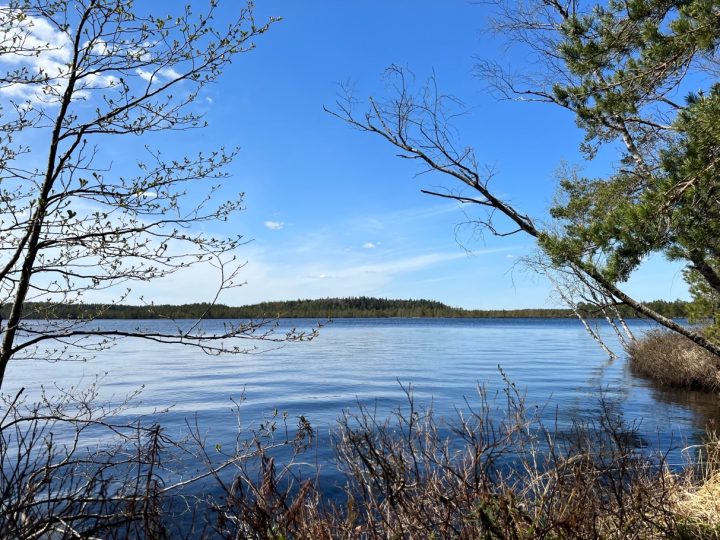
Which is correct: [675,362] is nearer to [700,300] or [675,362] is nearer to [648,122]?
[700,300]

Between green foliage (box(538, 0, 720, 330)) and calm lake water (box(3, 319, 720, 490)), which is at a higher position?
green foliage (box(538, 0, 720, 330))

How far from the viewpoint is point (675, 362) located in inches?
827

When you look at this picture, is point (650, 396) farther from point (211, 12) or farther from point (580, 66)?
point (211, 12)

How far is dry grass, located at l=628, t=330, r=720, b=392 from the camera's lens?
18844 mm

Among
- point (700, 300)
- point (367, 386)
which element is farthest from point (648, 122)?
point (367, 386)

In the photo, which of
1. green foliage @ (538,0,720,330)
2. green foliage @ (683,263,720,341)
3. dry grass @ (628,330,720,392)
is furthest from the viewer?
dry grass @ (628,330,720,392)

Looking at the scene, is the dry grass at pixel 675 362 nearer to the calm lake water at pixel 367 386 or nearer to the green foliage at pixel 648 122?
the calm lake water at pixel 367 386

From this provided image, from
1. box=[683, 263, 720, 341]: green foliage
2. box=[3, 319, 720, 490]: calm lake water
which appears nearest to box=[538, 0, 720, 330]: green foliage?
box=[3, 319, 720, 490]: calm lake water

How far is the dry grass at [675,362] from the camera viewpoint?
1884 centimetres

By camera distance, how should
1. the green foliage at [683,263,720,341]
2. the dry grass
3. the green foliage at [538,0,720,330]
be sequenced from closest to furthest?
the green foliage at [538,0,720,330] < the green foliage at [683,263,720,341] < the dry grass

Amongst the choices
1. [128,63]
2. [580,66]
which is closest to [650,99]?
[580,66]

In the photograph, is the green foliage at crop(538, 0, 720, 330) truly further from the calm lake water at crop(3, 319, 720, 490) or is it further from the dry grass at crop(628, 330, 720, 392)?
the dry grass at crop(628, 330, 720, 392)

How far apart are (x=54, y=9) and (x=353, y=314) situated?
18317 cm

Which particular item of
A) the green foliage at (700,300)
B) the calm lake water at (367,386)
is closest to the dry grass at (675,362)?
the calm lake water at (367,386)
